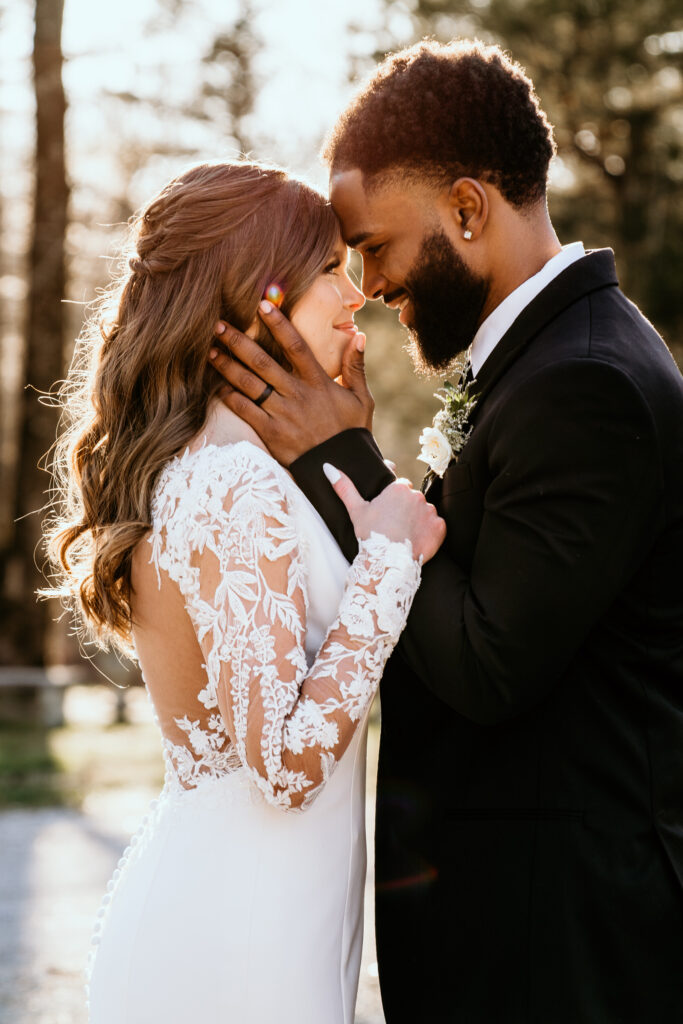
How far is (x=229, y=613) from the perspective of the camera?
2273 mm

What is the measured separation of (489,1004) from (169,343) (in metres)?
1.53

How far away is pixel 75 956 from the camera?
5.26 meters

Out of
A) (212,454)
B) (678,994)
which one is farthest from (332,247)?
(678,994)

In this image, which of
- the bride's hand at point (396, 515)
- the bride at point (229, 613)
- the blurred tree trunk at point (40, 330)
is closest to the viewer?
the bride at point (229, 613)

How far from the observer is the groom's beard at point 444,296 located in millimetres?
2756

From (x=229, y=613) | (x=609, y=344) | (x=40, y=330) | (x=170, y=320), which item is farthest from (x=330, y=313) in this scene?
(x=40, y=330)

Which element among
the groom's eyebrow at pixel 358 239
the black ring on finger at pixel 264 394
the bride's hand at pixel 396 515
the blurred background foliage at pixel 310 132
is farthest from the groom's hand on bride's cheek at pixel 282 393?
the blurred background foliage at pixel 310 132

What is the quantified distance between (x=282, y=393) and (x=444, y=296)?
1.62 ft

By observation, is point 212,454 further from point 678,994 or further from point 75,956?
point 75,956

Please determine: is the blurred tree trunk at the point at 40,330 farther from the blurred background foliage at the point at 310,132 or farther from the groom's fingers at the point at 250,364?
the groom's fingers at the point at 250,364

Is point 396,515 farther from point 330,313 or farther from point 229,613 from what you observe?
point 330,313

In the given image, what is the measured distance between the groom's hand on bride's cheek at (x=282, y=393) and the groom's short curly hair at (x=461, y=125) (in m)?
0.49

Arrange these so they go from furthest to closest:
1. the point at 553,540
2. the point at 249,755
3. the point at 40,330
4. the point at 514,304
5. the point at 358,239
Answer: the point at 40,330 < the point at 358,239 < the point at 514,304 < the point at 249,755 < the point at 553,540

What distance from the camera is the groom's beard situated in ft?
9.04
